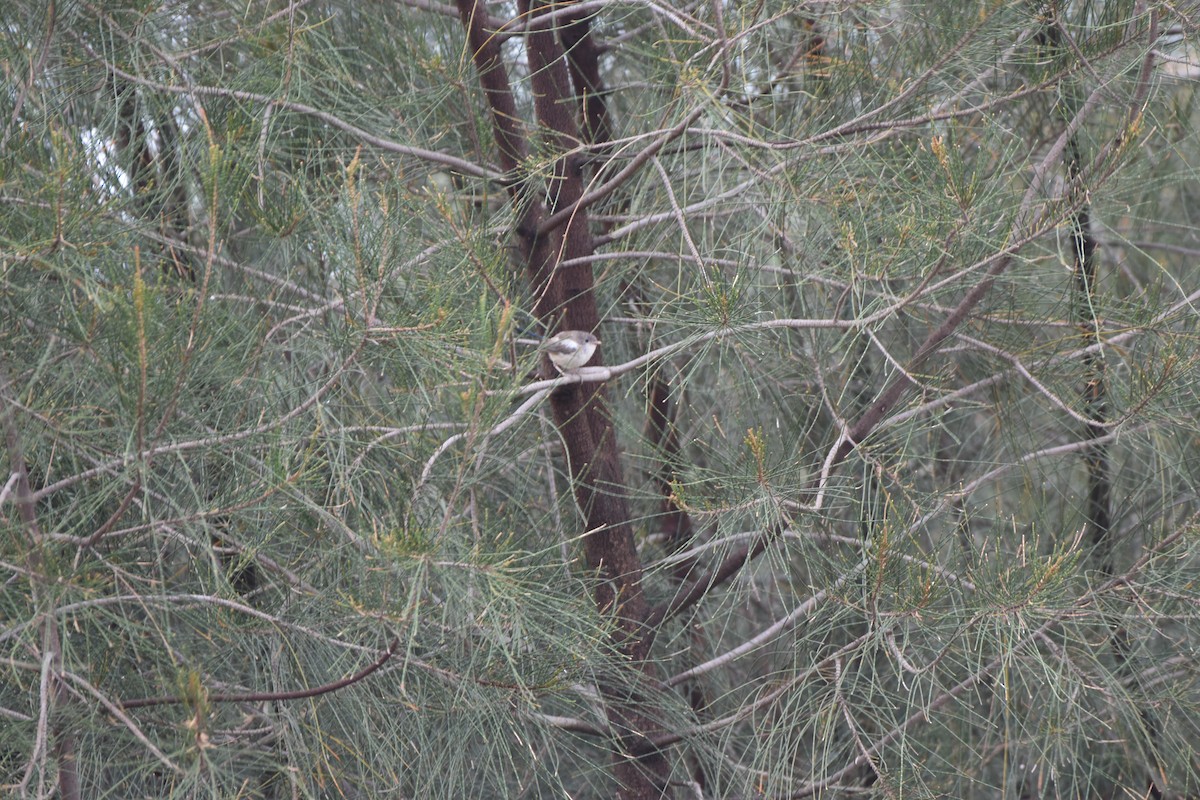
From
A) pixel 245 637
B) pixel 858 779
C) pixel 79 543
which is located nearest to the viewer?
pixel 79 543

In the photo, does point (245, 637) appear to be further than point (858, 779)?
No

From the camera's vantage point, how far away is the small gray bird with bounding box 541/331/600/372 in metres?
1.52

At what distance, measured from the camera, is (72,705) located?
3.93 feet

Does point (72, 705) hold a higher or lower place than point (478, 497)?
higher

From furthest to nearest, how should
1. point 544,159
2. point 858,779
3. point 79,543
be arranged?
point 858,779, point 544,159, point 79,543

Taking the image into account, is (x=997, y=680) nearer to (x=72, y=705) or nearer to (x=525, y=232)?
(x=525, y=232)

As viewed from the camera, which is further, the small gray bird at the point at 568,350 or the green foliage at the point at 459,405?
the small gray bird at the point at 568,350

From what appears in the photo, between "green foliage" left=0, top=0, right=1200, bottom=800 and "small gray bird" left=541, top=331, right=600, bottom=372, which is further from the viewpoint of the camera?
"small gray bird" left=541, top=331, right=600, bottom=372

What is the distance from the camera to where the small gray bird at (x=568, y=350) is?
152cm

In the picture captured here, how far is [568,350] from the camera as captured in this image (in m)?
1.53

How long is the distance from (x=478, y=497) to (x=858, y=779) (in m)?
0.76

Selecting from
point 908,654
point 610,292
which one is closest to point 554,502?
point 610,292

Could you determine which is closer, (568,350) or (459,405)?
(459,405)

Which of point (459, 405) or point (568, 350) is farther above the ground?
point (459, 405)
